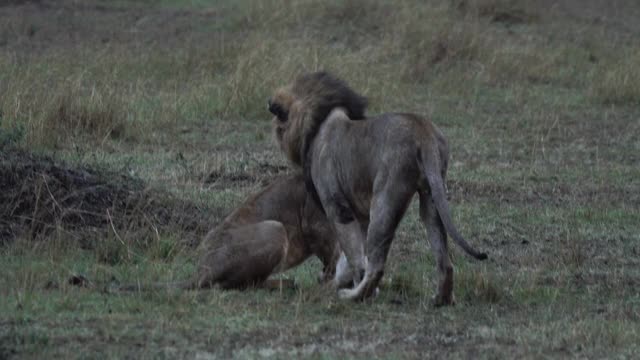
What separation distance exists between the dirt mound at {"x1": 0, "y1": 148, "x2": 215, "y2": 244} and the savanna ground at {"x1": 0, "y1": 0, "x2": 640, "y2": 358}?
17mm

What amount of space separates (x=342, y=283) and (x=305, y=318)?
0.81 m

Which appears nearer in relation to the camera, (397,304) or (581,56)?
(397,304)

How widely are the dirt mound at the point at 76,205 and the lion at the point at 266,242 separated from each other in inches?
41.8

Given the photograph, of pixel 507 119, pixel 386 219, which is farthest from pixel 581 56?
pixel 386 219

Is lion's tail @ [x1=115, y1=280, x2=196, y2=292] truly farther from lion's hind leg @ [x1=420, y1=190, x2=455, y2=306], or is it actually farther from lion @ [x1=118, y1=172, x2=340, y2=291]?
lion's hind leg @ [x1=420, y1=190, x2=455, y2=306]

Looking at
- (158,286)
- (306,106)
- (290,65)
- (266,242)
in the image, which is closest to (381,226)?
(266,242)

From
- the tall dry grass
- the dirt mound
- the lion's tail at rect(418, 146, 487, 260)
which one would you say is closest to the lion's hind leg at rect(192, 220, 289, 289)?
the lion's tail at rect(418, 146, 487, 260)

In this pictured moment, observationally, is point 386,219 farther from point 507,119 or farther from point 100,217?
point 507,119

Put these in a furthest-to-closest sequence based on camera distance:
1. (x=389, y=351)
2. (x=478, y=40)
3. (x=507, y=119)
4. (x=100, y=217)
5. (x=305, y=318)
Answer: (x=478, y=40) < (x=507, y=119) < (x=100, y=217) < (x=305, y=318) < (x=389, y=351)

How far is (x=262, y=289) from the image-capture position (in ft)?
28.3

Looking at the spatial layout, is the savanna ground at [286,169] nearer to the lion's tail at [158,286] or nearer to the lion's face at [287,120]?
the lion's tail at [158,286]

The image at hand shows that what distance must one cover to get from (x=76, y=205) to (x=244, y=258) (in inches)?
76.8

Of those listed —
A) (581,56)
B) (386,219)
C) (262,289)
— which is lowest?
(581,56)

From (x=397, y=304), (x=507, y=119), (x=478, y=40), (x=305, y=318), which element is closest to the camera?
(x=305, y=318)
